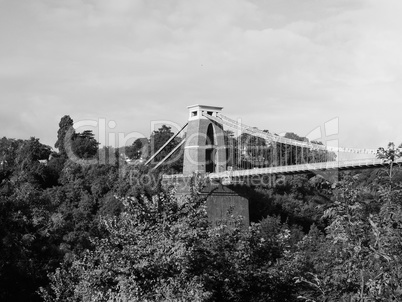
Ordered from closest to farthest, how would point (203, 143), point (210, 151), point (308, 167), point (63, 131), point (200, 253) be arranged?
point (200, 253), point (308, 167), point (203, 143), point (210, 151), point (63, 131)

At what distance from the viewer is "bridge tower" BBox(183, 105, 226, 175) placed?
4231 centimetres

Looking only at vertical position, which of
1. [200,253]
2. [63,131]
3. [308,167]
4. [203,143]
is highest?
[63,131]

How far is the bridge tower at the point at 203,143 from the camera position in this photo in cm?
4231

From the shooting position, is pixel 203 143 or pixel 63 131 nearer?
pixel 203 143

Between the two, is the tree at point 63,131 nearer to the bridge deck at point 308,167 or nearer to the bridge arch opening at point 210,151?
the bridge arch opening at point 210,151

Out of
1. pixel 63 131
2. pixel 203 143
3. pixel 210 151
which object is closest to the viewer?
pixel 203 143

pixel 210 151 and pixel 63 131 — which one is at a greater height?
pixel 63 131

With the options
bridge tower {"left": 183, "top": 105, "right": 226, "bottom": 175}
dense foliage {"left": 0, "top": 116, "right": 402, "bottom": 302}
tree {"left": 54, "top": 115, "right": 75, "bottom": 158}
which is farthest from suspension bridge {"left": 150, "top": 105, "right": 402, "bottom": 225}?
dense foliage {"left": 0, "top": 116, "right": 402, "bottom": 302}

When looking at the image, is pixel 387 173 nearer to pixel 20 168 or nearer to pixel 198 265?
pixel 198 265

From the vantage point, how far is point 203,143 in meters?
42.8

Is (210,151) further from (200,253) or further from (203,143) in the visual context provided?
(200,253)

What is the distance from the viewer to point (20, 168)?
48.4 metres

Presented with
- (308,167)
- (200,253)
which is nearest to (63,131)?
(308,167)

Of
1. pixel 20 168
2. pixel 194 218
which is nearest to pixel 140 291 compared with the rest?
pixel 194 218
